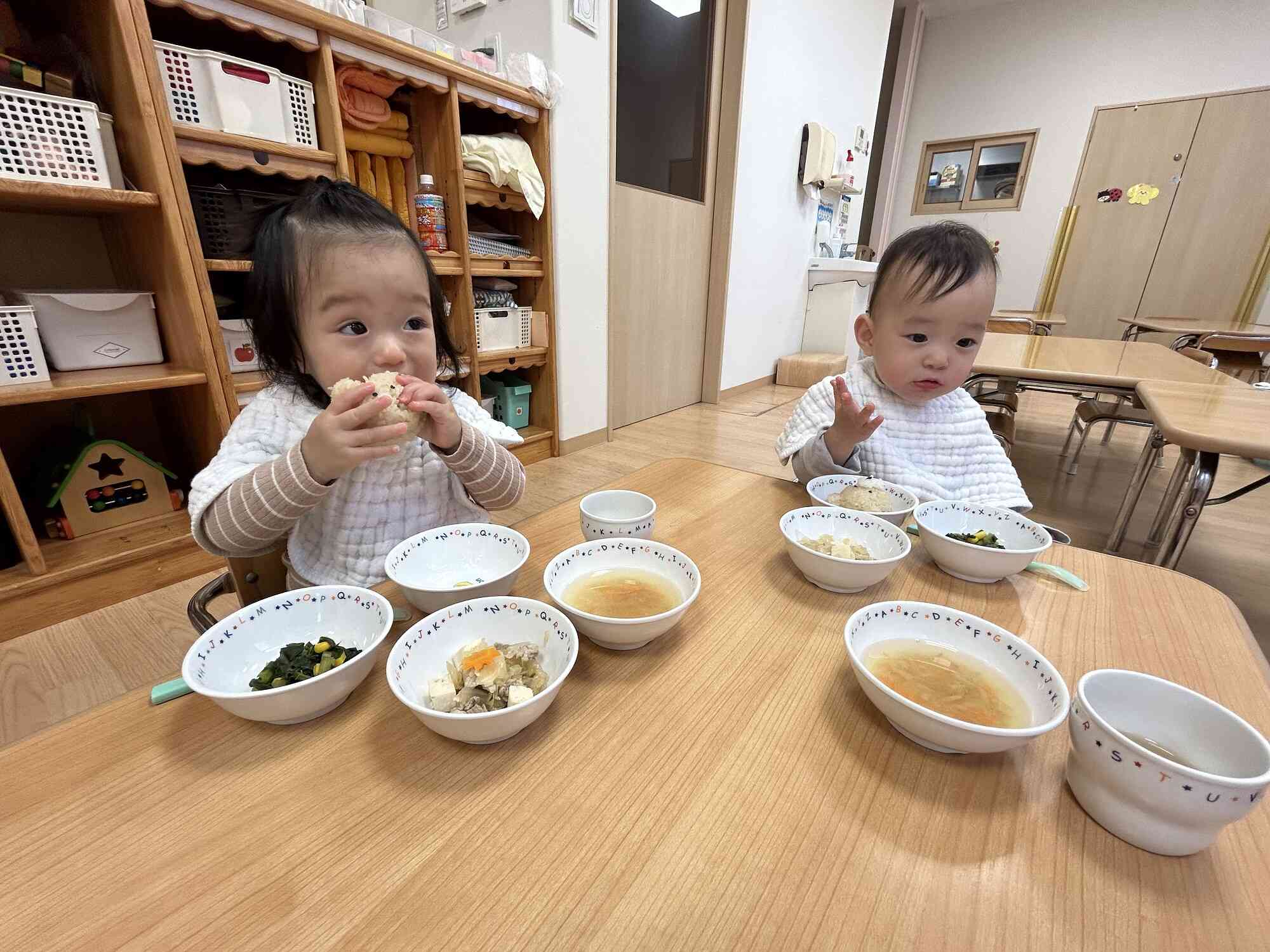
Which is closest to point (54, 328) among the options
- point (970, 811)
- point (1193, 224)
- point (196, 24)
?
point (196, 24)

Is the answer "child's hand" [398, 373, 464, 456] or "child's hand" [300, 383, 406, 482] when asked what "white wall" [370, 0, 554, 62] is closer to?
"child's hand" [398, 373, 464, 456]

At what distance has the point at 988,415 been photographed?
7.75ft

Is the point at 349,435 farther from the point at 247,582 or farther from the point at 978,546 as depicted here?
the point at 978,546

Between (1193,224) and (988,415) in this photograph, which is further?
(1193,224)

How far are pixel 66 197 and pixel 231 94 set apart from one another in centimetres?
53

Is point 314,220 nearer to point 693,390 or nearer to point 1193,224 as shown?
point 693,390

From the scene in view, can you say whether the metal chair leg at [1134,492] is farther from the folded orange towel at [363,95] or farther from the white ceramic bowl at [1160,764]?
the folded orange towel at [363,95]

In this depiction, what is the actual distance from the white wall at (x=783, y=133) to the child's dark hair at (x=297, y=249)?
11.4ft

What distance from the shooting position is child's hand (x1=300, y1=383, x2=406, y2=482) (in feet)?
2.12

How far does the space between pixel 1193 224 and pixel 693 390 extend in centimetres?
541

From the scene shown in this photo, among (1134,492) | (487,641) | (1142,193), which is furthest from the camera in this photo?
(1142,193)

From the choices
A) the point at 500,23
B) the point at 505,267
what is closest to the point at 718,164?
the point at 500,23

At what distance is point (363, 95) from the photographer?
1.99 m

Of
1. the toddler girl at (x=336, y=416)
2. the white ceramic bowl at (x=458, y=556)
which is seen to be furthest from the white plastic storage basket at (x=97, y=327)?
the white ceramic bowl at (x=458, y=556)
